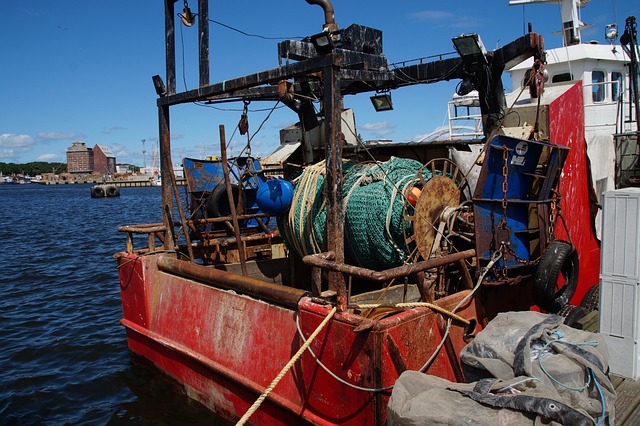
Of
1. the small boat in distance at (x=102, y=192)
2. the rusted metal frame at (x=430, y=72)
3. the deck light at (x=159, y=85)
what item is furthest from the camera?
the small boat in distance at (x=102, y=192)

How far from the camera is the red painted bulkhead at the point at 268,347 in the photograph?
12.7 ft

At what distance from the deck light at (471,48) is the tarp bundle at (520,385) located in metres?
4.50

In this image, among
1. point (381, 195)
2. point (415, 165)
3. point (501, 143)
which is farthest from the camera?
point (415, 165)

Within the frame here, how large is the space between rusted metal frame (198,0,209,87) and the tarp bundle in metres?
4.42

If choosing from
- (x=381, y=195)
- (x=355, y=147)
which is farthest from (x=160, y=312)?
(x=355, y=147)

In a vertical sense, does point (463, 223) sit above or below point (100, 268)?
above

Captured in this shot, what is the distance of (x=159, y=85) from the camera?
6.82 meters

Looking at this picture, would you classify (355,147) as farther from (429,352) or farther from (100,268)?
(100,268)

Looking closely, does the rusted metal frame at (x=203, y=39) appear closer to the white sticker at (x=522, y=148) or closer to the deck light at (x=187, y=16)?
the deck light at (x=187, y=16)

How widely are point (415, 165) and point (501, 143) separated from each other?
1.30m

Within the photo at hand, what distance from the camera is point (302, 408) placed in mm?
4434

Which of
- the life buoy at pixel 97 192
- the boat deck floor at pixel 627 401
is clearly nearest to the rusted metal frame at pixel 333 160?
the boat deck floor at pixel 627 401

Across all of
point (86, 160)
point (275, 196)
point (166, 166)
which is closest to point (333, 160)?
point (275, 196)

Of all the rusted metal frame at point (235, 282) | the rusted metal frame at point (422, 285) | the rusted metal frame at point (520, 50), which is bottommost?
the rusted metal frame at point (235, 282)
